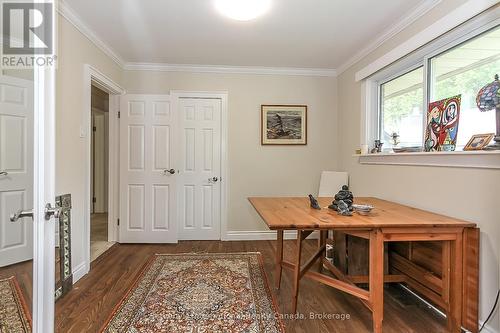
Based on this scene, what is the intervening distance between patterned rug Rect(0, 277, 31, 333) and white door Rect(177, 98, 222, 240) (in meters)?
2.45

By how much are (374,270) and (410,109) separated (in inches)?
67.6

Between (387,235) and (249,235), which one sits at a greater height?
(387,235)

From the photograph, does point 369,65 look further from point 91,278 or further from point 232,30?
point 91,278

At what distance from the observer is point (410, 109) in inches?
107

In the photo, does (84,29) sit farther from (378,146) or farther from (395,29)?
(378,146)

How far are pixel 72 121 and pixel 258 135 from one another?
89.4 inches

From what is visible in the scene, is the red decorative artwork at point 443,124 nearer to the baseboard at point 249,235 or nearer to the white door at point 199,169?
the baseboard at point 249,235

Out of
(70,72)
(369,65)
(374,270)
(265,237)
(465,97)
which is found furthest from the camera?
(265,237)

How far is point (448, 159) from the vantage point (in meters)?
2.04

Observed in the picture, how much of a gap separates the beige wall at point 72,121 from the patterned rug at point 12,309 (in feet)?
3.68

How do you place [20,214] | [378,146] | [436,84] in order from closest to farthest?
[20,214] < [436,84] < [378,146]

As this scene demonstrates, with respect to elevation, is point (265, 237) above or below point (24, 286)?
below

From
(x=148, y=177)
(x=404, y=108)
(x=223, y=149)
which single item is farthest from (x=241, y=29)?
(x=148, y=177)

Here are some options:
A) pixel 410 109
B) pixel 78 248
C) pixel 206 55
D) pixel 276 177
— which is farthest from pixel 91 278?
pixel 410 109
